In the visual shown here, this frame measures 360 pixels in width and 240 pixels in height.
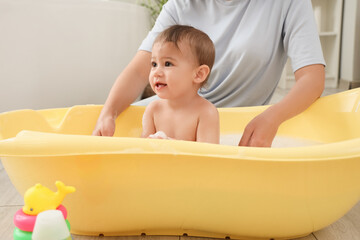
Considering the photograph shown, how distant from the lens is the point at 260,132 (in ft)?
2.97

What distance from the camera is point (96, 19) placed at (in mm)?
1972

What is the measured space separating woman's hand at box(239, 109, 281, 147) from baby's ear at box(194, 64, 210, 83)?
152mm

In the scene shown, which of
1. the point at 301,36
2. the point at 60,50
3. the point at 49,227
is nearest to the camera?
the point at 49,227

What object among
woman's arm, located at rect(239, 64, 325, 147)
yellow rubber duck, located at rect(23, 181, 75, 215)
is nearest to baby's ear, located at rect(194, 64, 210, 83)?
woman's arm, located at rect(239, 64, 325, 147)

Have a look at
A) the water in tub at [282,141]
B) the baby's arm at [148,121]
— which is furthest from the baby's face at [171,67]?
the water in tub at [282,141]

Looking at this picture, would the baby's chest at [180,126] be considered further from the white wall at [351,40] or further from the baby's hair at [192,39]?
the white wall at [351,40]

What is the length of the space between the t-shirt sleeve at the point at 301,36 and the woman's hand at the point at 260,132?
0.19 m

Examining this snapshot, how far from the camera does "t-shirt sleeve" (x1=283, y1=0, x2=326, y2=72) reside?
3.33 feet

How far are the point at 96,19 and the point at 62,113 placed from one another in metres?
0.93

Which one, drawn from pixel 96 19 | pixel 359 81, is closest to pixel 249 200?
pixel 96 19

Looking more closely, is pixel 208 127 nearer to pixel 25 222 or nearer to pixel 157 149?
pixel 157 149

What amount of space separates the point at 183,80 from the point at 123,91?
0.28 m

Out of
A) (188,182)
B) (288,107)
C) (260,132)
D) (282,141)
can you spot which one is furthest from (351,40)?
(188,182)

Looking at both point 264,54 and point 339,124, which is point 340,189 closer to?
point 339,124
